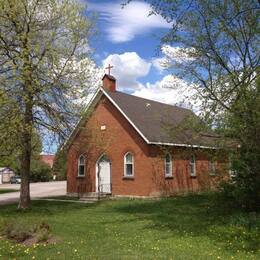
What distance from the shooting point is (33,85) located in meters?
20.9

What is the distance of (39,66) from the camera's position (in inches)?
845

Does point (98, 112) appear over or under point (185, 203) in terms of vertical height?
over

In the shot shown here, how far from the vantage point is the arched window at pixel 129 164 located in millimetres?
31188

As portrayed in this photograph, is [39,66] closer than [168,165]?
Yes

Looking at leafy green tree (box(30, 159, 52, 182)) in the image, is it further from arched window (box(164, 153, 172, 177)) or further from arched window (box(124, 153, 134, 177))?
arched window (box(164, 153, 172, 177))

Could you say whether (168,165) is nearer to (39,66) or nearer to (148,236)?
(39,66)

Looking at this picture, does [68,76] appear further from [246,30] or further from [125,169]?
[125,169]

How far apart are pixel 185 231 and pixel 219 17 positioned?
9.97m

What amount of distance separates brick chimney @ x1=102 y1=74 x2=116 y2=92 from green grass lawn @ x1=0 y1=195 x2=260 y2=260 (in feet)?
48.5

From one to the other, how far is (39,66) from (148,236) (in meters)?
10.8

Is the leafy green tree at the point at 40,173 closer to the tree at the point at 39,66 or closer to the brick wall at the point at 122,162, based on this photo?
the brick wall at the point at 122,162

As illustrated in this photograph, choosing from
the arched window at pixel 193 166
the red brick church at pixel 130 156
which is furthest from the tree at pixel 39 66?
the arched window at pixel 193 166

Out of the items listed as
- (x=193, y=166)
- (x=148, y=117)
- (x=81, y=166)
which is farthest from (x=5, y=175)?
(x=148, y=117)

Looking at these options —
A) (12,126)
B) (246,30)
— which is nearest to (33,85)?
(12,126)
